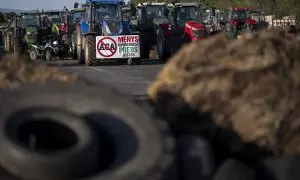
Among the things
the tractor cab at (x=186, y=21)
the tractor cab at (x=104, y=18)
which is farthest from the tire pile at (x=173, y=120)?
the tractor cab at (x=186, y=21)

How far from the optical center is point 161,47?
102 ft

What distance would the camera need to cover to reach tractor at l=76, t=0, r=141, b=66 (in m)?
27.6

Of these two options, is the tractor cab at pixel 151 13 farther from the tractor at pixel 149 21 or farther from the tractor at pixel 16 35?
the tractor at pixel 16 35

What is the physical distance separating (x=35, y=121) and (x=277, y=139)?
189 centimetres

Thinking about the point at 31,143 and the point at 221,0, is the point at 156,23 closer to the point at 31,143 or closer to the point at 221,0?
the point at 31,143

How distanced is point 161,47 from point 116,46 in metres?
3.79

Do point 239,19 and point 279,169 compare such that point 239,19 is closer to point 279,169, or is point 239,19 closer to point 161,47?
point 161,47

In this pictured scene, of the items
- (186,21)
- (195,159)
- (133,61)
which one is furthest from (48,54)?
(195,159)

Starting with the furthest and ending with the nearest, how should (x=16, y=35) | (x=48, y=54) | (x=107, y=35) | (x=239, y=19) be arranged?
(x=239, y=19) → (x=16, y=35) → (x=48, y=54) → (x=107, y=35)

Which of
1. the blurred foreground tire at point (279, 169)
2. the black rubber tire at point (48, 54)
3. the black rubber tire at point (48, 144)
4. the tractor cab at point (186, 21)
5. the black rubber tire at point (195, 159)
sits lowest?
→ the black rubber tire at point (48, 54)

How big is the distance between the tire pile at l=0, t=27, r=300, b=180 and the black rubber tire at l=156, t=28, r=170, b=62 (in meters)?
24.7

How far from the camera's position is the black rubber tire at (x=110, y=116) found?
471 cm

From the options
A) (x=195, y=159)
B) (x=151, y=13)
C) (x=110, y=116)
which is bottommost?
(x=151, y=13)

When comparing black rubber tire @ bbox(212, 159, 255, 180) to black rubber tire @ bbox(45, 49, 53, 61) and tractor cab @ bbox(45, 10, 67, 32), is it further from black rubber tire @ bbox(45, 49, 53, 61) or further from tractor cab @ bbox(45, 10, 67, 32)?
tractor cab @ bbox(45, 10, 67, 32)
